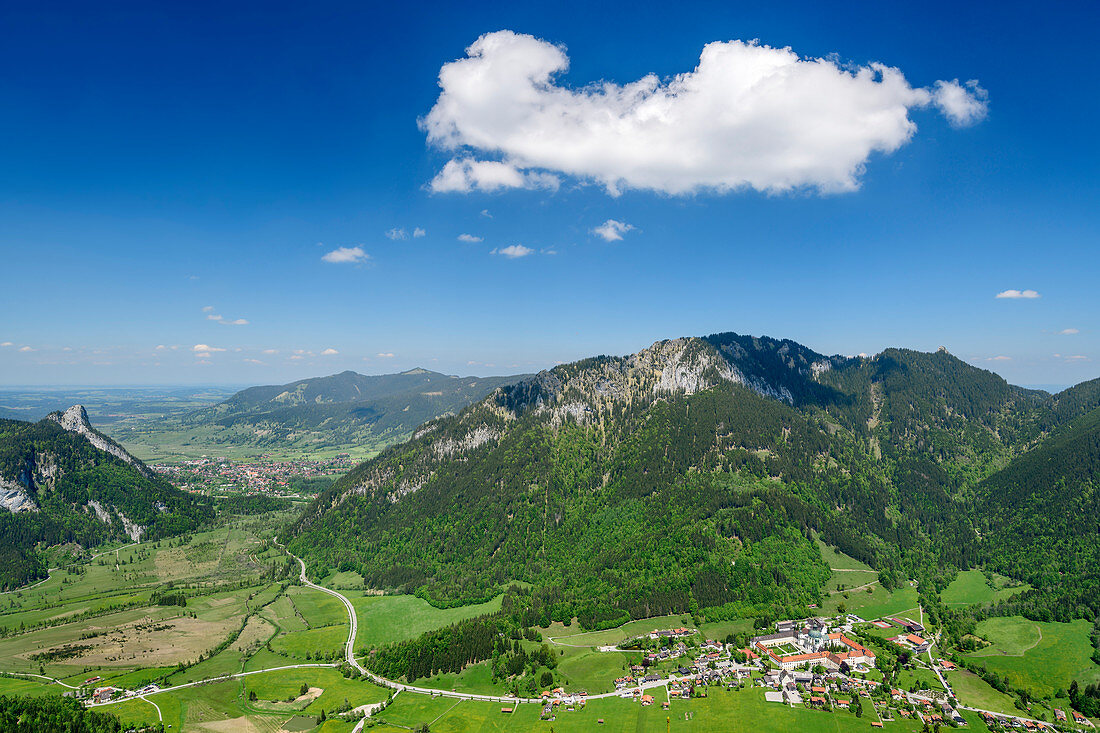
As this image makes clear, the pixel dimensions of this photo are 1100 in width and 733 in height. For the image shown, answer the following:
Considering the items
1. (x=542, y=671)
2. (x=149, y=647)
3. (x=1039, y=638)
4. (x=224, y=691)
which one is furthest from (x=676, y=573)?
(x=149, y=647)

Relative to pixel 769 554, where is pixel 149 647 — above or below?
below

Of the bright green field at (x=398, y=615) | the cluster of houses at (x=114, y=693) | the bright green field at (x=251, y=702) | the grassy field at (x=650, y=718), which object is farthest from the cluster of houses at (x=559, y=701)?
the cluster of houses at (x=114, y=693)

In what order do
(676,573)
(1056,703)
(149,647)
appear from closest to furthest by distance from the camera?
(1056,703) → (149,647) → (676,573)

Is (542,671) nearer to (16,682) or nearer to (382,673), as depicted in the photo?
(382,673)

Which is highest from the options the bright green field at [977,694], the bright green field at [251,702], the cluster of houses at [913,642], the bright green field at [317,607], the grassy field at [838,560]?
the grassy field at [838,560]

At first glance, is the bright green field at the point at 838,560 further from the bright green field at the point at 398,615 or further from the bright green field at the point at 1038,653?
the bright green field at the point at 398,615

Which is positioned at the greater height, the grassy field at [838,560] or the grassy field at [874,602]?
the grassy field at [838,560]

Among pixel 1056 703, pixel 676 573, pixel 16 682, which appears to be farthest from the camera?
pixel 676 573
